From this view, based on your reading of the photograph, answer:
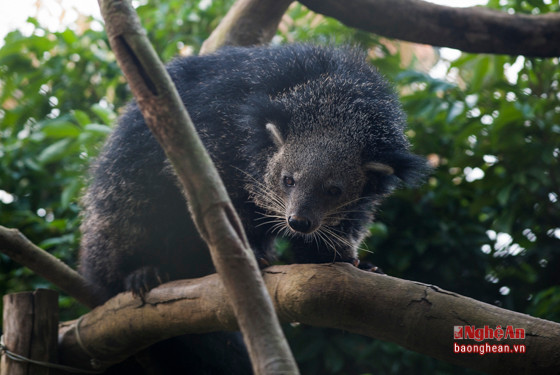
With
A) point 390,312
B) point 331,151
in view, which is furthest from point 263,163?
point 390,312

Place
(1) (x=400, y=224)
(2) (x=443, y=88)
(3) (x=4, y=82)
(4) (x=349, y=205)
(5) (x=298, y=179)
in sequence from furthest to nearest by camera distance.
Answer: (3) (x=4, y=82), (1) (x=400, y=224), (2) (x=443, y=88), (4) (x=349, y=205), (5) (x=298, y=179)

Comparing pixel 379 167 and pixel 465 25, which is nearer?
pixel 379 167

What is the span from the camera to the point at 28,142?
147 inches

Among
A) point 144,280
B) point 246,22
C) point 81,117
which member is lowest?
point 144,280

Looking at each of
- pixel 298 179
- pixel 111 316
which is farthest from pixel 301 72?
pixel 111 316

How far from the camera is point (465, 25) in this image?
3.48 metres

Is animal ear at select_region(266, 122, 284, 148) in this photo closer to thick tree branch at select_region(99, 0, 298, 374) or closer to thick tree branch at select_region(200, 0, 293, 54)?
thick tree branch at select_region(99, 0, 298, 374)

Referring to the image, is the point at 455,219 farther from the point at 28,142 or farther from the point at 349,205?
the point at 28,142

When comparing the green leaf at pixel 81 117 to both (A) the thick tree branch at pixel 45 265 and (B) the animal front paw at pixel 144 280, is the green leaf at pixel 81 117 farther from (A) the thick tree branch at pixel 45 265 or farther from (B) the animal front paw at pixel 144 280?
(B) the animal front paw at pixel 144 280

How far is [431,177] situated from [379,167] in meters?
1.20

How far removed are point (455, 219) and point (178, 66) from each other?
6.36ft

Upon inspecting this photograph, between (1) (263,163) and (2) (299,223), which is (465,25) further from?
(2) (299,223)

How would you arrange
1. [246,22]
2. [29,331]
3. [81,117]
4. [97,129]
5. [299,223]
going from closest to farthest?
[299,223]
[29,331]
[97,129]
[81,117]
[246,22]

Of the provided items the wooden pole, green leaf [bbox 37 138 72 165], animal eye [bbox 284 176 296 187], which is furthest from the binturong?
green leaf [bbox 37 138 72 165]
